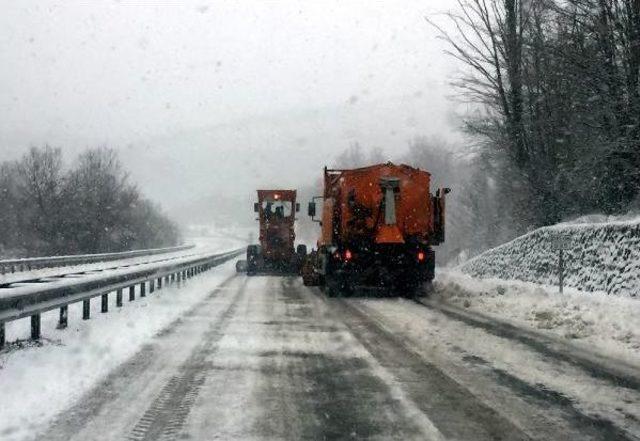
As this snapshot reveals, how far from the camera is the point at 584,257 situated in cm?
1552

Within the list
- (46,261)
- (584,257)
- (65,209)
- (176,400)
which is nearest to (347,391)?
(176,400)

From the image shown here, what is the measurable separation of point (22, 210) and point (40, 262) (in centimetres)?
4487

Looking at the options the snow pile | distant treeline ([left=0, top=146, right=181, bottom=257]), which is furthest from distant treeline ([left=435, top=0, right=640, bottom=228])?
distant treeline ([left=0, top=146, right=181, bottom=257])

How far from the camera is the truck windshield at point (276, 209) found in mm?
28953

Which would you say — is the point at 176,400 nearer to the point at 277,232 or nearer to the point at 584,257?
the point at 584,257

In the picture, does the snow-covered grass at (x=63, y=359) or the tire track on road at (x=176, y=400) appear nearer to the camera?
the tire track on road at (x=176, y=400)

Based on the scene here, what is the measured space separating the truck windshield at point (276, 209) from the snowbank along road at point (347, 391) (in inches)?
740

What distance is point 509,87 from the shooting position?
91.6 feet

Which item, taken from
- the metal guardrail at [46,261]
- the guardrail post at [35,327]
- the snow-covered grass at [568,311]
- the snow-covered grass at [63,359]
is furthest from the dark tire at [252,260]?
the guardrail post at [35,327]

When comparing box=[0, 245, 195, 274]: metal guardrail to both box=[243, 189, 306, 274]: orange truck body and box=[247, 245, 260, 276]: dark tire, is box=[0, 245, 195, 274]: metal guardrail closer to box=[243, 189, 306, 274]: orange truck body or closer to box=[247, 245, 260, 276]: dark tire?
box=[247, 245, 260, 276]: dark tire

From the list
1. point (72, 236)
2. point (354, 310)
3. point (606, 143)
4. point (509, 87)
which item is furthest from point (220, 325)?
point (72, 236)

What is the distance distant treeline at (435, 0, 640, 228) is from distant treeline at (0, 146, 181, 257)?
50.8m

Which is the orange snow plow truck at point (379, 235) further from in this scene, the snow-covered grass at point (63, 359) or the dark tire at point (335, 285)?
the snow-covered grass at point (63, 359)

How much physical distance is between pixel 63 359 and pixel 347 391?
135 inches
